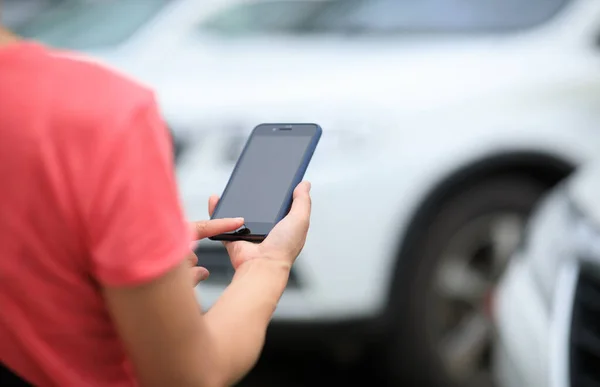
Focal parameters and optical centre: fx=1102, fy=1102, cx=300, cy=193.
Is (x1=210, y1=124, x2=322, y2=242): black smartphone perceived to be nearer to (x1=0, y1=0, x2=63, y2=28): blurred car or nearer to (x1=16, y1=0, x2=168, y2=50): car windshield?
(x1=16, y1=0, x2=168, y2=50): car windshield

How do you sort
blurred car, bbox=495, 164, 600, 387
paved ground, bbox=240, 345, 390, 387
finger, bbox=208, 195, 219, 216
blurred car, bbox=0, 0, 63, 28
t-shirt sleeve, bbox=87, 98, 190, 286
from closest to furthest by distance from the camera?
t-shirt sleeve, bbox=87, 98, 190, 286, finger, bbox=208, 195, 219, 216, blurred car, bbox=495, 164, 600, 387, paved ground, bbox=240, 345, 390, 387, blurred car, bbox=0, 0, 63, 28

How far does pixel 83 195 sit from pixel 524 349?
185 cm

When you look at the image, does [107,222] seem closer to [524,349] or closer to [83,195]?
[83,195]

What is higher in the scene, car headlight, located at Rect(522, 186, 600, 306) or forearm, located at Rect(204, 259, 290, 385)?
forearm, located at Rect(204, 259, 290, 385)

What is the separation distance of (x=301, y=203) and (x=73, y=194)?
442mm

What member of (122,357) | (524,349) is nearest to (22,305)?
(122,357)

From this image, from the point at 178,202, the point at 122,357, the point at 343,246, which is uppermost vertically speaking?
the point at 178,202

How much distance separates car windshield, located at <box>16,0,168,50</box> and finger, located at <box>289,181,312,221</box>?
125 inches

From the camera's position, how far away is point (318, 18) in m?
4.60

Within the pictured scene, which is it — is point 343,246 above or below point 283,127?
below

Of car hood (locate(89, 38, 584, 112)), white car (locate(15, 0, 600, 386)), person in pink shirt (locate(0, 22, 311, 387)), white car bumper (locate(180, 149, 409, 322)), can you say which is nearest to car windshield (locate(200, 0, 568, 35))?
white car (locate(15, 0, 600, 386))

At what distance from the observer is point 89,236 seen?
112cm

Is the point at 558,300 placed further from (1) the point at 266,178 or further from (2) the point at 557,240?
(1) the point at 266,178

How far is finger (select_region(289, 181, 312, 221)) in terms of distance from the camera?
1.45 metres
